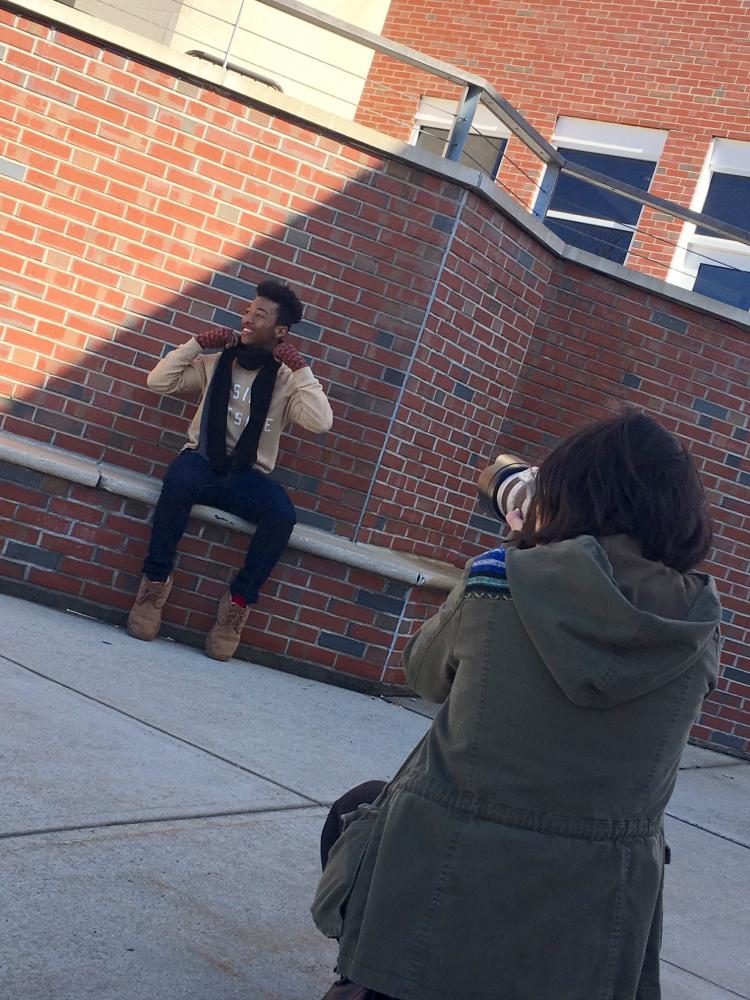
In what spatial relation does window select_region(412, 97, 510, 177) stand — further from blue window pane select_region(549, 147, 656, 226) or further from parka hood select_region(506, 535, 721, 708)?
parka hood select_region(506, 535, 721, 708)

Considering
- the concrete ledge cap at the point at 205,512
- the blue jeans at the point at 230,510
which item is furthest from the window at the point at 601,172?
the blue jeans at the point at 230,510

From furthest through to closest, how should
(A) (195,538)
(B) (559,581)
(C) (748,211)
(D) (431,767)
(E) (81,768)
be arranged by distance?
(C) (748,211), (A) (195,538), (E) (81,768), (D) (431,767), (B) (559,581)

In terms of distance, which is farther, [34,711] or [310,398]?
[310,398]

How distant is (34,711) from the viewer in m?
3.97

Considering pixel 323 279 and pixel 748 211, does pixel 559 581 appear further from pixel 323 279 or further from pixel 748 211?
pixel 748 211

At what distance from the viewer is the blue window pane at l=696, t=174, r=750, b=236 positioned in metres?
11.1

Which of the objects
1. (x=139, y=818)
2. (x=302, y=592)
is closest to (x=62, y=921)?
(x=139, y=818)

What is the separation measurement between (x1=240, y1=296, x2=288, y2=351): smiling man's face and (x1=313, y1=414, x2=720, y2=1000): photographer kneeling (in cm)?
364

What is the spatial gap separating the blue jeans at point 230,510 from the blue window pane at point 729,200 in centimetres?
688

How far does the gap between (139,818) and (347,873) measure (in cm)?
133

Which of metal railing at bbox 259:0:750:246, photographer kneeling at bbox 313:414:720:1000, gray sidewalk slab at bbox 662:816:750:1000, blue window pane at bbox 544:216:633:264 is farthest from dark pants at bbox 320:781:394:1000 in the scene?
blue window pane at bbox 544:216:633:264

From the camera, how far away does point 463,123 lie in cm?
619

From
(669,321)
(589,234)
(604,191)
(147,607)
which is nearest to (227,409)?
(147,607)

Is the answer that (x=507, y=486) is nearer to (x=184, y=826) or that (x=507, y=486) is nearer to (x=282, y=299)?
(x=184, y=826)
